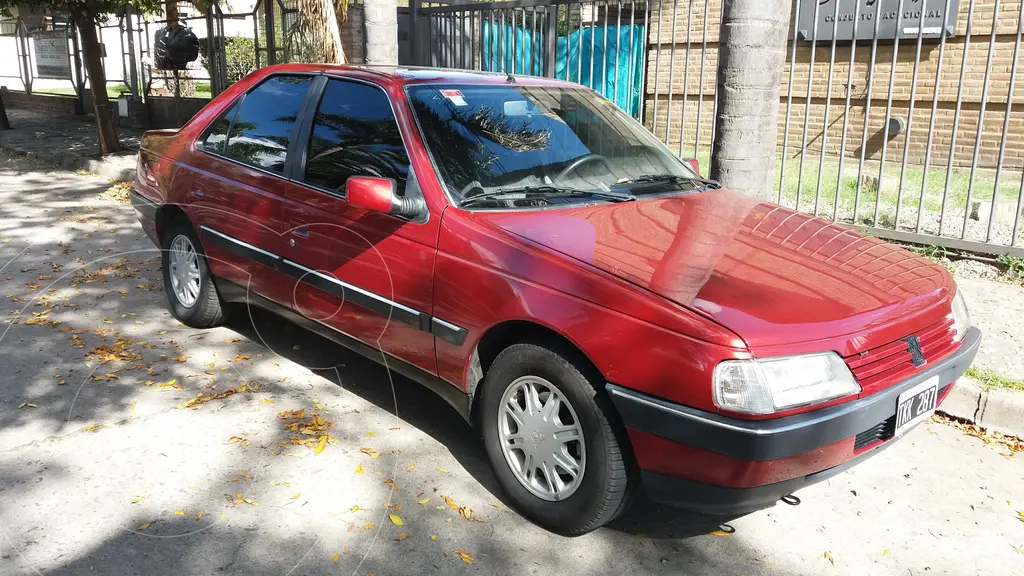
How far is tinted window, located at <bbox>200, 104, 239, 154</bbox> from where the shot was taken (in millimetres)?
5000

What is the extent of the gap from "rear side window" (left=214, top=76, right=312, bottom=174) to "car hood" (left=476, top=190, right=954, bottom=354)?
5.31 ft

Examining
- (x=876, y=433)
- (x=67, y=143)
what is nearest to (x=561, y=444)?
(x=876, y=433)

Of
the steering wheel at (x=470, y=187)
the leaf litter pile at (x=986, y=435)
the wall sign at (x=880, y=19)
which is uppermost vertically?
the wall sign at (x=880, y=19)

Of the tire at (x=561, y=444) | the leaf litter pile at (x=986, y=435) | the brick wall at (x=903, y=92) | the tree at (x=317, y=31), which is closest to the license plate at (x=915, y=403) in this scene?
the tire at (x=561, y=444)

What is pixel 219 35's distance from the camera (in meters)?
15.0

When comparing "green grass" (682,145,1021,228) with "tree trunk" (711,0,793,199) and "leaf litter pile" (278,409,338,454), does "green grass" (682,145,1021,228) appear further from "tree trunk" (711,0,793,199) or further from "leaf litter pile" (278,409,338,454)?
"leaf litter pile" (278,409,338,454)

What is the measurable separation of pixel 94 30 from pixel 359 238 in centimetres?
1095

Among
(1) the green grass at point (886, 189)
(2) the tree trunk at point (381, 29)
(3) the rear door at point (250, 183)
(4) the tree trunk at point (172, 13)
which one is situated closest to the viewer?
(3) the rear door at point (250, 183)

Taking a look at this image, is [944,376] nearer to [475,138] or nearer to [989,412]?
[989,412]

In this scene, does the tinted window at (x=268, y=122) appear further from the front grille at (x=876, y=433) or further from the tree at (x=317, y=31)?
the tree at (x=317, y=31)

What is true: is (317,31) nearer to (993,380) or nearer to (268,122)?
(268,122)

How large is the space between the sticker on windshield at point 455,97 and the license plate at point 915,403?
237 centimetres

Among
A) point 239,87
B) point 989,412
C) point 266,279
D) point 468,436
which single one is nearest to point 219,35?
point 239,87

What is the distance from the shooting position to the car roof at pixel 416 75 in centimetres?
414
